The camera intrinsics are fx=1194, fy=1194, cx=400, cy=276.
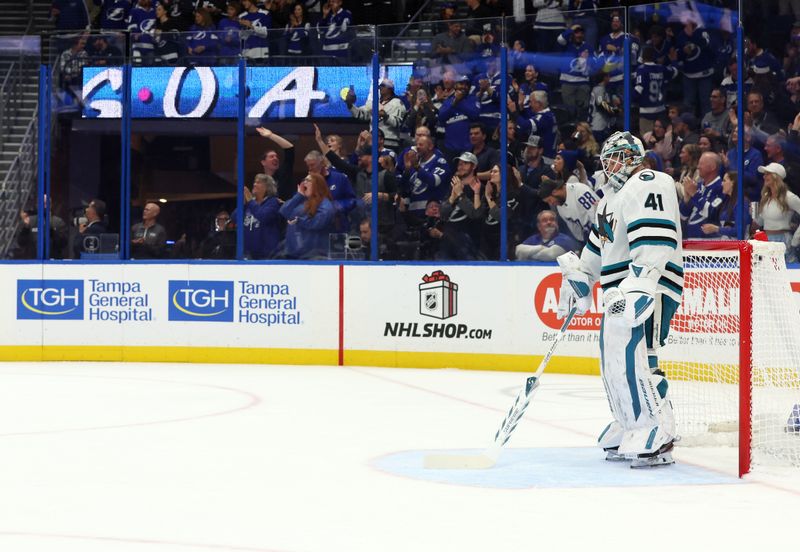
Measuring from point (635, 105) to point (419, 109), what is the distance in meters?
1.87

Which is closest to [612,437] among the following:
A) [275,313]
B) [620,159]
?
[620,159]

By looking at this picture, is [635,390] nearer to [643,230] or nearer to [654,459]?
[654,459]

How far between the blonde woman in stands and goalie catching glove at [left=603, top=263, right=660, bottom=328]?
4243 mm

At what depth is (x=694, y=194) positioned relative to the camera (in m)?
8.93

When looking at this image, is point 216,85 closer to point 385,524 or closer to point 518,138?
point 518,138

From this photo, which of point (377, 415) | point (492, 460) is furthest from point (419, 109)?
point (492, 460)

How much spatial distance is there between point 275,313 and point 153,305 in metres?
1.10

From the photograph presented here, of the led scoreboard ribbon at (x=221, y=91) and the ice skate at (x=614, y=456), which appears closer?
the ice skate at (x=614, y=456)

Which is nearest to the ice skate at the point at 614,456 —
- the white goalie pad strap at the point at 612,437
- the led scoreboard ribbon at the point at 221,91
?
the white goalie pad strap at the point at 612,437

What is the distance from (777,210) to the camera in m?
8.54

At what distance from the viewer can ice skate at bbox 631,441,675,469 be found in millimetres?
4766

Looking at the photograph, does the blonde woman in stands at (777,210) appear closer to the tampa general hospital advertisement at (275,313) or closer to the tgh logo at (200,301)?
the tampa general hospital advertisement at (275,313)

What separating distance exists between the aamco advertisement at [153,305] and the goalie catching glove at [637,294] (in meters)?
6.07

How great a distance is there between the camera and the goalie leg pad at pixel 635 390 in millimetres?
4758
